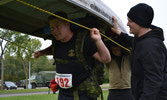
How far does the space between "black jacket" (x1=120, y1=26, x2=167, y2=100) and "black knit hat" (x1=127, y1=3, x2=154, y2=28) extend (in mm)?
138

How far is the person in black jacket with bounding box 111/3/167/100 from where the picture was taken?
2121mm

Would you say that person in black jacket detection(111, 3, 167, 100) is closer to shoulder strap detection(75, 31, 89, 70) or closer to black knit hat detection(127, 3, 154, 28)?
black knit hat detection(127, 3, 154, 28)

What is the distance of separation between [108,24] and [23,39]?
20.9m

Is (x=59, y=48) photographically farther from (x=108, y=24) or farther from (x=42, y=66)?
(x=42, y=66)

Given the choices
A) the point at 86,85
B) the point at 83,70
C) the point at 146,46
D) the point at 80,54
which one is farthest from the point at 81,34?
the point at 146,46

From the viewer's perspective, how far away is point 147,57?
2168mm

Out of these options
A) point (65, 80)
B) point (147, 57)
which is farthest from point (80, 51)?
point (147, 57)

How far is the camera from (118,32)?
3.17 meters

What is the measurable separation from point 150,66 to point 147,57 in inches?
4.1

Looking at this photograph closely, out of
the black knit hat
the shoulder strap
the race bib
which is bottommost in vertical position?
the race bib

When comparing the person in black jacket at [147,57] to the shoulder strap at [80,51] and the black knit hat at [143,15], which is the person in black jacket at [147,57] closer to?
the black knit hat at [143,15]

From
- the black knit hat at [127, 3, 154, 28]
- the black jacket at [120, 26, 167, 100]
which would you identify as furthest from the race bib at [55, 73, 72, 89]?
the black knit hat at [127, 3, 154, 28]

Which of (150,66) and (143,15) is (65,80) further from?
(143,15)

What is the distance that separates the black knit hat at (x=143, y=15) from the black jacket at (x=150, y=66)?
0.14 meters
